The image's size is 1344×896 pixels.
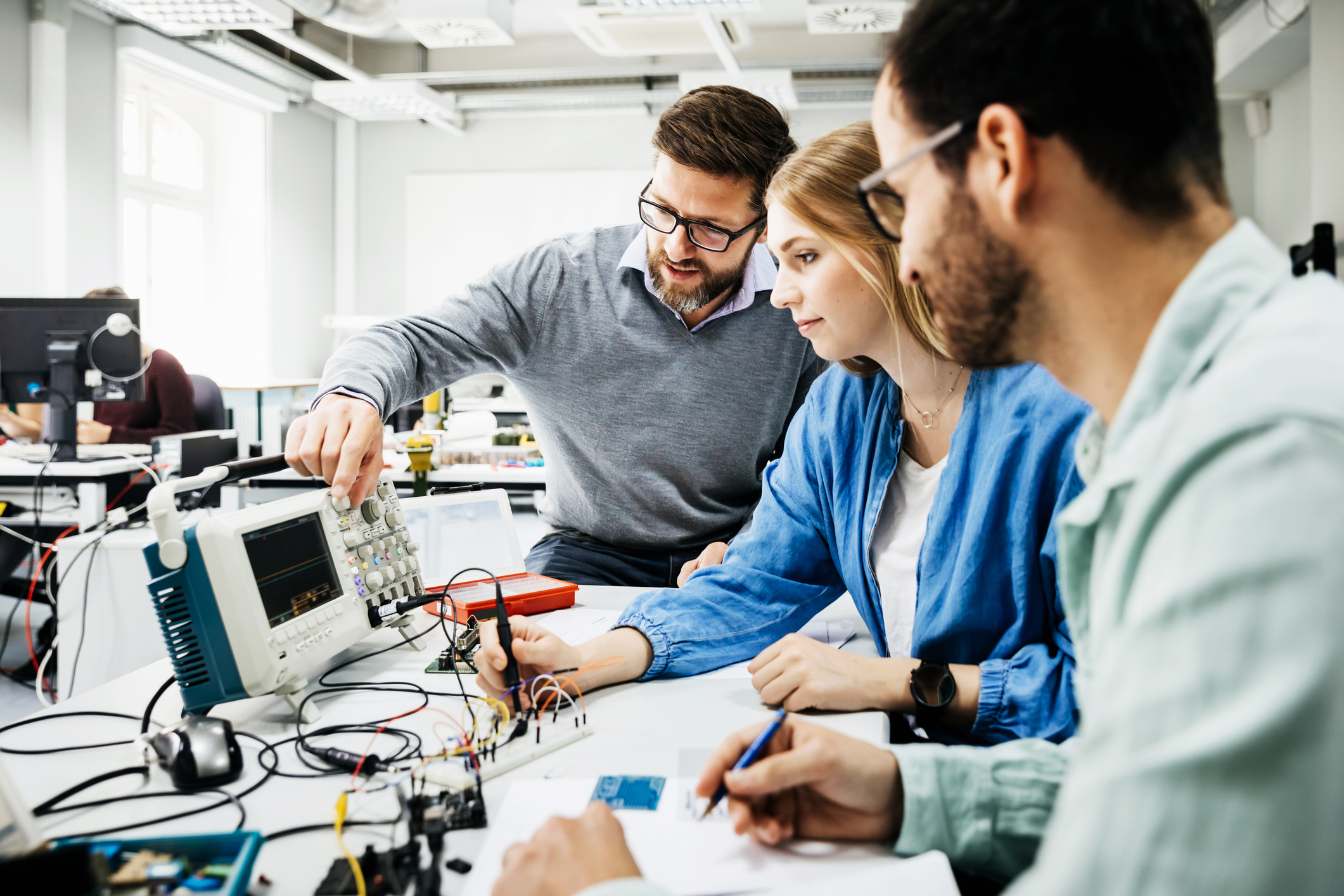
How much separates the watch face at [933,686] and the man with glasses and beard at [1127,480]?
0.24m

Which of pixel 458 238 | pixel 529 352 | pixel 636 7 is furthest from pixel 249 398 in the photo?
pixel 529 352

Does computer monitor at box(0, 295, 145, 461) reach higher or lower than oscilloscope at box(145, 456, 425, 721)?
higher

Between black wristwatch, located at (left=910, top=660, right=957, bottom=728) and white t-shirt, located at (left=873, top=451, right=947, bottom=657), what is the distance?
0.57 feet

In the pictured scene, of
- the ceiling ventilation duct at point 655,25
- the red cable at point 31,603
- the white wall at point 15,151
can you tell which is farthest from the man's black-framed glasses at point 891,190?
the white wall at point 15,151

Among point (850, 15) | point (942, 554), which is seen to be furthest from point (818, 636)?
point (850, 15)

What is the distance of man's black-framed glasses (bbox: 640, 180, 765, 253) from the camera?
5.70 ft

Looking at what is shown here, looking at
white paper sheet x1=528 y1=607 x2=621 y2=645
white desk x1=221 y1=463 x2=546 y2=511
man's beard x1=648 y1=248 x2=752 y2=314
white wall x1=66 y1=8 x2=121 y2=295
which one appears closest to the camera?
white paper sheet x1=528 y1=607 x2=621 y2=645

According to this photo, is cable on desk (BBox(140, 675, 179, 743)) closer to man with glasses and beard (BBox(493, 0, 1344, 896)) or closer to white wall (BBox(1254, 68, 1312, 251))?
man with glasses and beard (BBox(493, 0, 1344, 896))

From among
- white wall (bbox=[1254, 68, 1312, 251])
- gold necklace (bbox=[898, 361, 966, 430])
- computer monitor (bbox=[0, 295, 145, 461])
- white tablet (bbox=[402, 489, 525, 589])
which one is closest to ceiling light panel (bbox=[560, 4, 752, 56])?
computer monitor (bbox=[0, 295, 145, 461])

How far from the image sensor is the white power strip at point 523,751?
3.03 ft

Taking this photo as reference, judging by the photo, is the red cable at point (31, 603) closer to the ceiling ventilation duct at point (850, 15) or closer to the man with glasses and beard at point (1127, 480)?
the man with glasses and beard at point (1127, 480)

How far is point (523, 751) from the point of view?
0.96 m

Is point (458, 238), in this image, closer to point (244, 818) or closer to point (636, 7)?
point (636, 7)

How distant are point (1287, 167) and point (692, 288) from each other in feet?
21.0
